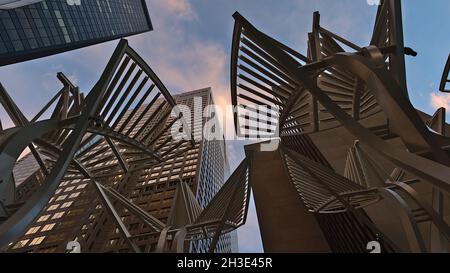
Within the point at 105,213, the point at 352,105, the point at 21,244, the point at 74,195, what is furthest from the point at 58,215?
the point at 352,105

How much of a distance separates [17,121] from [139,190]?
49.7 meters

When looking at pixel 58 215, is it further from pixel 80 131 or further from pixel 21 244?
pixel 80 131

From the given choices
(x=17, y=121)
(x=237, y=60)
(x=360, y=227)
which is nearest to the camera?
(x=17, y=121)

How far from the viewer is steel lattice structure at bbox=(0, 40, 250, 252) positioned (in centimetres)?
674

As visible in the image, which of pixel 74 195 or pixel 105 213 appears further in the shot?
pixel 74 195

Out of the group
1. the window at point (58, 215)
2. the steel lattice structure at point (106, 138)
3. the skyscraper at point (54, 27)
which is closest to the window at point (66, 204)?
the window at point (58, 215)

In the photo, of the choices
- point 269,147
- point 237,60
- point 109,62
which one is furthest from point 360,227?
point 109,62

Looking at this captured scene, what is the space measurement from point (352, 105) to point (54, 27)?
172 feet

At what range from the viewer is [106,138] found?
13320 millimetres

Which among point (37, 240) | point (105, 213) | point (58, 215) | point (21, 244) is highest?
point (105, 213)

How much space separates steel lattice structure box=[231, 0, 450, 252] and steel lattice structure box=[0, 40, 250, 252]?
3032 millimetres

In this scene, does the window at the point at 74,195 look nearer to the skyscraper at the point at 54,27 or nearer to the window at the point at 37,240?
the window at the point at 37,240

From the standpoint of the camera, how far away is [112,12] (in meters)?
73.1
